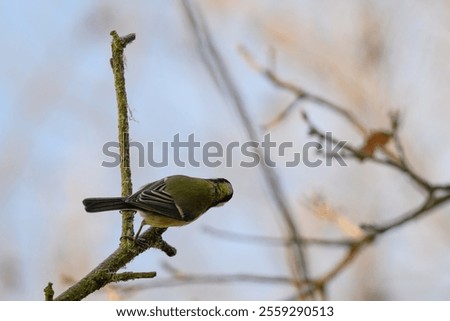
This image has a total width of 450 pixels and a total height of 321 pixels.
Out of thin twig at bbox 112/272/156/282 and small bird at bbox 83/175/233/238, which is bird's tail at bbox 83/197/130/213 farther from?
thin twig at bbox 112/272/156/282

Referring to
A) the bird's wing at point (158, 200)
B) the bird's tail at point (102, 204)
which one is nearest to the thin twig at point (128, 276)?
the bird's tail at point (102, 204)

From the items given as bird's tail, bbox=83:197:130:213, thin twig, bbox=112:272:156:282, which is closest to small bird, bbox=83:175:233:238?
bird's tail, bbox=83:197:130:213

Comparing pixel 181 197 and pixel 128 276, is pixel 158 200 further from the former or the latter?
pixel 128 276

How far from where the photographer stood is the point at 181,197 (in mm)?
2055

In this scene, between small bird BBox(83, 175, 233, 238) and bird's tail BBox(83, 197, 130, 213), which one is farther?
small bird BBox(83, 175, 233, 238)

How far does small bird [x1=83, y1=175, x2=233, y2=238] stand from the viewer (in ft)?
5.91

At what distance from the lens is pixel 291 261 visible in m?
1.64

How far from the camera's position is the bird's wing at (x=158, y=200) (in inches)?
69.0

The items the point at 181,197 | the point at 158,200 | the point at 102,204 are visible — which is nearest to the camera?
the point at 102,204

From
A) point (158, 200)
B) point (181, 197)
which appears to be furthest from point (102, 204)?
point (181, 197)

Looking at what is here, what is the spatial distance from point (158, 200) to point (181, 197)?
0.49 ft

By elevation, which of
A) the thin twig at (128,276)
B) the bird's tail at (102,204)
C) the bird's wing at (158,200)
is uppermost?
the bird's wing at (158,200)

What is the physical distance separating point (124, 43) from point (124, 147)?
8.7 inches

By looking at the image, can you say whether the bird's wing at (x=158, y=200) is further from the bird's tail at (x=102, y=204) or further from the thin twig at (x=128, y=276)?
the thin twig at (x=128, y=276)
